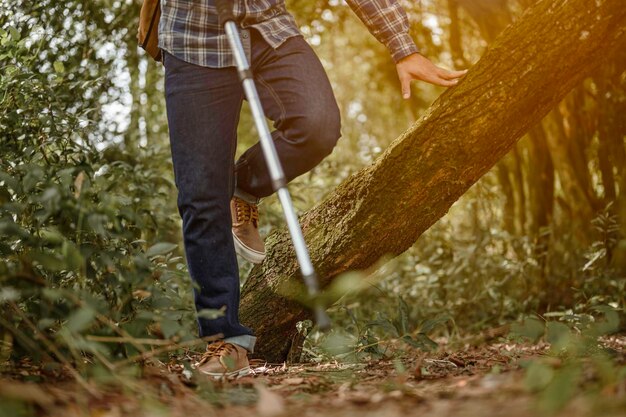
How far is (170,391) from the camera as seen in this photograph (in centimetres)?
206

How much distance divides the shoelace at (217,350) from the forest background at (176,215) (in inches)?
7.0

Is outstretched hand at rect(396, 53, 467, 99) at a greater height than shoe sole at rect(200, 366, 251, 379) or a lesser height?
greater

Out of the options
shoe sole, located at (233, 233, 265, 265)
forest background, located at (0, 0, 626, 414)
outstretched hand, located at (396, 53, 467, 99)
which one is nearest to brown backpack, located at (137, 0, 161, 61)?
forest background, located at (0, 0, 626, 414)

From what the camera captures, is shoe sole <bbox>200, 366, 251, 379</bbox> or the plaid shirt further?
the plaid shirt

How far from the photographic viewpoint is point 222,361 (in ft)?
8.54

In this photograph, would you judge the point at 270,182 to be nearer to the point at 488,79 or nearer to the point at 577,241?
the point at 488,79

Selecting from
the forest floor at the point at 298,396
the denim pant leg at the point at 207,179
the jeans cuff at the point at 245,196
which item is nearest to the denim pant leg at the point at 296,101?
the denim pant leg at the point at 207,179

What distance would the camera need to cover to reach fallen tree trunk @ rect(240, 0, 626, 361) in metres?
2.88

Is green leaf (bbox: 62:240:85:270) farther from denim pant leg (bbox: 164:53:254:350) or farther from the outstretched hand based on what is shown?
the outstretched hand

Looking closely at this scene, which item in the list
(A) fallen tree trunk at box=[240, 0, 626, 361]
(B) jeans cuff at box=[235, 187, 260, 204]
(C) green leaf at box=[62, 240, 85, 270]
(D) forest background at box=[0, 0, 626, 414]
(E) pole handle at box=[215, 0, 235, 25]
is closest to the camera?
(C) green leaf at box=[62, 240, 85, 270]

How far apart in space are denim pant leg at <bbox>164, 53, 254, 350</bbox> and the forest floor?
31 centimetres

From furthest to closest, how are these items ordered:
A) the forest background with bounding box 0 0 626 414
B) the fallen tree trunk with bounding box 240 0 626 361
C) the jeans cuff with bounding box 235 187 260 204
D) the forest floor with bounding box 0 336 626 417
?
the jeans cuff with bounding box 235 187 260 204 → the fallen tree trunk with bounding box 240 0 626 361 → the forest background with bounding box 0 0 626 414 → the forest floor with bounding box 0 336 626 417

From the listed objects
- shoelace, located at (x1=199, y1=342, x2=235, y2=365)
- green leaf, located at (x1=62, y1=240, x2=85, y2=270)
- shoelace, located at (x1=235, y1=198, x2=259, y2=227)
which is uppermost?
green leaf, located at (x1=62, y1=240, x2=85, y2=270)

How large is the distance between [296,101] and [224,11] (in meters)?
0.42
